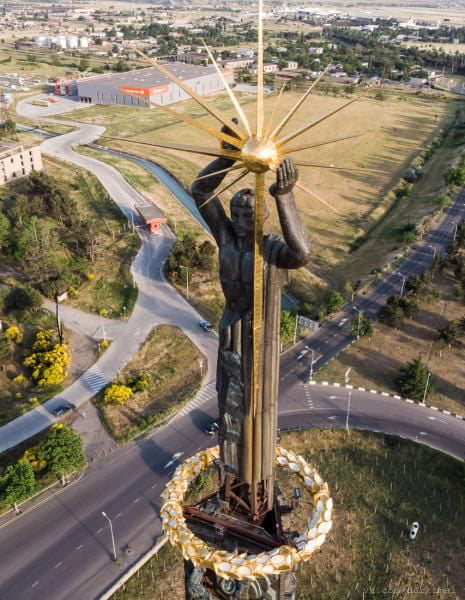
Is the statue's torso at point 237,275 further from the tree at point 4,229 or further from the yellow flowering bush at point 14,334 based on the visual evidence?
the tree at point 4,229

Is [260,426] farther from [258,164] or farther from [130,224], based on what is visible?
[130,224]

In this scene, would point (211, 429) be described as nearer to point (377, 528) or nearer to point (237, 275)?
point (377, 528)

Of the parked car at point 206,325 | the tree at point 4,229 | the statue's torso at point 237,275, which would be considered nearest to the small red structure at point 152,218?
the tree at point 4,229

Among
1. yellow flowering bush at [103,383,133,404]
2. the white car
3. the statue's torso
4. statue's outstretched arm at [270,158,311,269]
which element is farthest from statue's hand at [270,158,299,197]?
yellow flowering bush at [103,383,133,404]

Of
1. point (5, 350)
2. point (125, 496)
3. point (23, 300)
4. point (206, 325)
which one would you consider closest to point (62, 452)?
point (125, 496)

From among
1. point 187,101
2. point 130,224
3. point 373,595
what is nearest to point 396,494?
point 373,595

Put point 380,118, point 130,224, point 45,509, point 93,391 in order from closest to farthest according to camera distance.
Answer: point 45,509 → point 93,391 → point 130,224 → point 380,118
